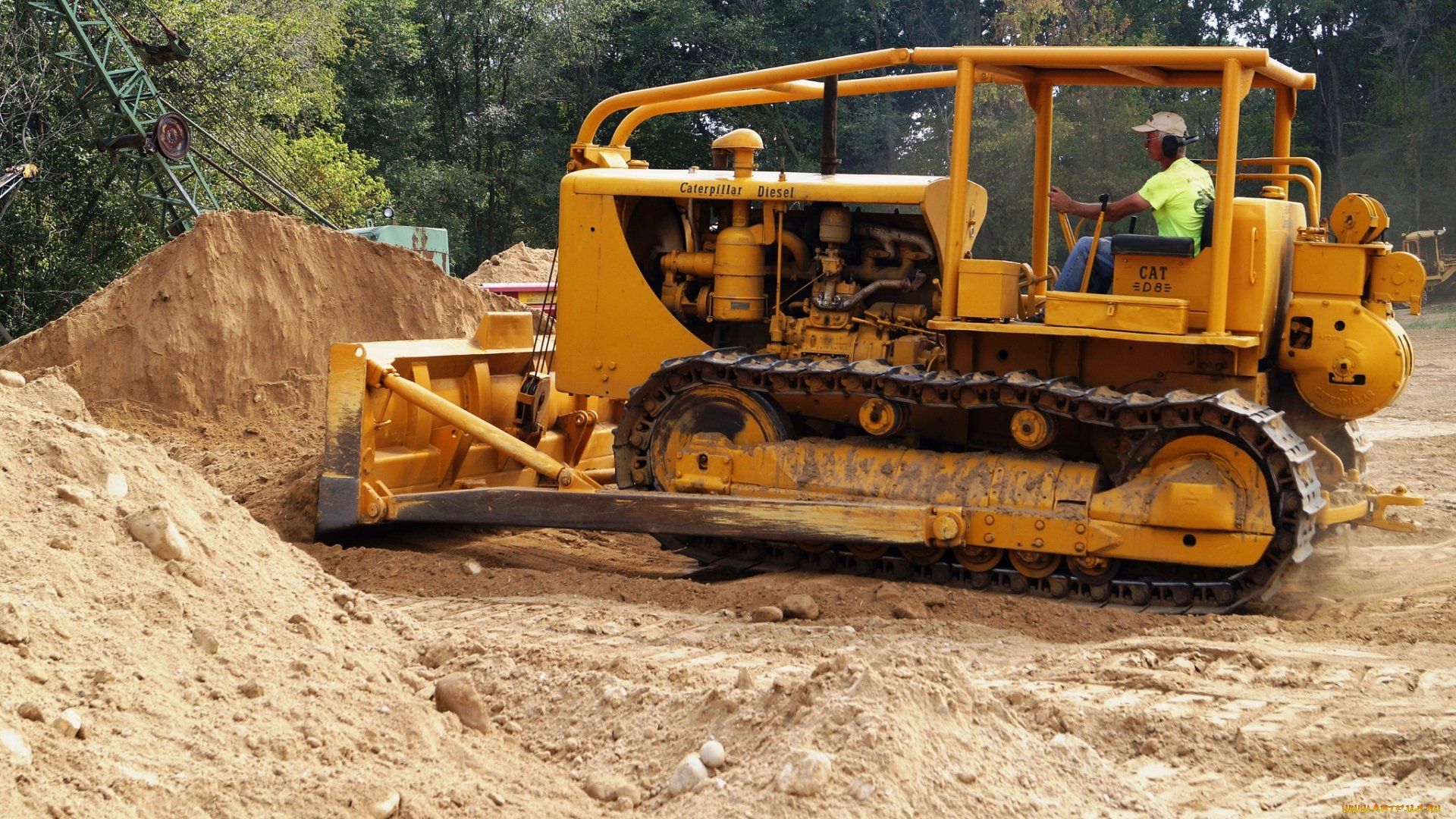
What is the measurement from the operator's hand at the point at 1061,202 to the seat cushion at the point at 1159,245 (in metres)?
0.36

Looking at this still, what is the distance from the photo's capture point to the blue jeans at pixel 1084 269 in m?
6.83

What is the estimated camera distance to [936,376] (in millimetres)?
6715

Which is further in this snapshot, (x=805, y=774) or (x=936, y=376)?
Answer: (x=936, y=376)

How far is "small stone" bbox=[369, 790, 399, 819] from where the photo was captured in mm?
3924

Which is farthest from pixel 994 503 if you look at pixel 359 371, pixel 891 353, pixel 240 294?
pixel 240 294

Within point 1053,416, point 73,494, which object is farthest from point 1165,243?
point 73,494

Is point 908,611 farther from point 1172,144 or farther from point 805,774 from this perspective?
point 1172,144

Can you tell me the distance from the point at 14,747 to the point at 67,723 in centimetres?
22

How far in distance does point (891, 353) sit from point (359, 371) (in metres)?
2.87

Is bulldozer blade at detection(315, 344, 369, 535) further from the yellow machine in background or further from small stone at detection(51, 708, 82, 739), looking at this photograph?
the yellow machine in background

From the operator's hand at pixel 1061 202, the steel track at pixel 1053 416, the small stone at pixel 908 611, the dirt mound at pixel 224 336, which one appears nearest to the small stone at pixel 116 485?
the steel track at pixel 1053 416

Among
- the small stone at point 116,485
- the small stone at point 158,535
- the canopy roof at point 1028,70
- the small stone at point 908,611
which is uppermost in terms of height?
the canopy roof at point 1028,70

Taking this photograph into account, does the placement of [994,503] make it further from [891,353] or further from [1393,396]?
[1393,396]

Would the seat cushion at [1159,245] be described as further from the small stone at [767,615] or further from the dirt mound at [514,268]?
the dirt mound at [514,268]
